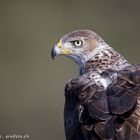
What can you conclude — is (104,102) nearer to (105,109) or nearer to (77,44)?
(105,109)

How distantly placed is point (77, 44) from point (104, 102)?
7.11 ft

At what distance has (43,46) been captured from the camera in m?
20.2

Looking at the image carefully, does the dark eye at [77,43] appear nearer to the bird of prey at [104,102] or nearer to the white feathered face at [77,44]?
the white feathered face at [77,44]

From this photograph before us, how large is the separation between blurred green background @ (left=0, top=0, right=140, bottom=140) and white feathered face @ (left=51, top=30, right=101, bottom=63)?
353 centimetres

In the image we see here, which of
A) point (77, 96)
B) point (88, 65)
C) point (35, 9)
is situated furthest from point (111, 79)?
point (35, 9)

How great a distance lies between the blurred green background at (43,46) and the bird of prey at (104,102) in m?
4.59

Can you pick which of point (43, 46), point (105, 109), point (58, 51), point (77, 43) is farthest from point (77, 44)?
point (43, 46)

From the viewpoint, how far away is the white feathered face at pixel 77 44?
13531mm

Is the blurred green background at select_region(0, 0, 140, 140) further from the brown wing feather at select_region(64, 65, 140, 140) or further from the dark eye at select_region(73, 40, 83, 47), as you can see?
the brown wing feather at select_region(64, 65, 140, 140)

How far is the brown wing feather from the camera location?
1123cm

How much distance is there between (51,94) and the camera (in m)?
18.6

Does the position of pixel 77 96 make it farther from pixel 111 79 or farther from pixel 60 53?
pixel 60 53

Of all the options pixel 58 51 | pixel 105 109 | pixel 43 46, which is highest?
pixel 43 46

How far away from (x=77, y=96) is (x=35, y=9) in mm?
9177
